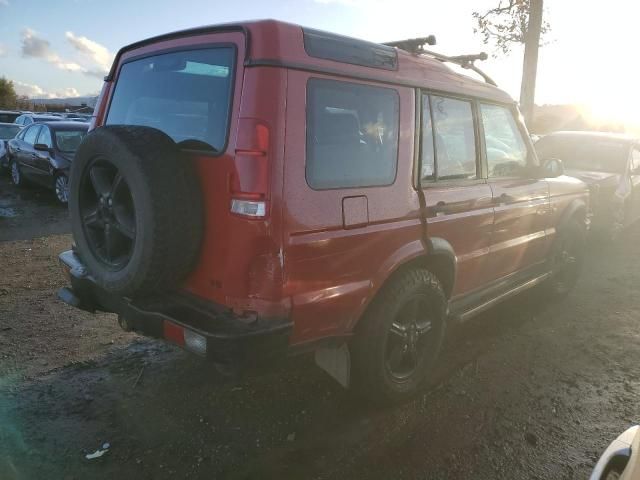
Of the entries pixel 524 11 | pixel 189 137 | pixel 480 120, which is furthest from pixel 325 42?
pixel 524 11

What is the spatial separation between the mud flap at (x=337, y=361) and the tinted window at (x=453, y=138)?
1.23 m

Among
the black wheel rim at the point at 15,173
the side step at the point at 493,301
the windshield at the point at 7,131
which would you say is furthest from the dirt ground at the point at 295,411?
the windshield at the point at 7,131

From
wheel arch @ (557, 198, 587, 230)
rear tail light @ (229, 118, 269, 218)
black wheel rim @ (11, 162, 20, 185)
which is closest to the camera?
rear tail light @ (229, 118, 269, 218)

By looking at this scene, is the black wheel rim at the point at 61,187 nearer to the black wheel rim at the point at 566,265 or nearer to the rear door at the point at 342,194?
the rear door at the point at 342,194

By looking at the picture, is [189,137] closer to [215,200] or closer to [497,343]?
[215,200]

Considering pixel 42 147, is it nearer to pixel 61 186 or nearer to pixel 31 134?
pixel 61 186

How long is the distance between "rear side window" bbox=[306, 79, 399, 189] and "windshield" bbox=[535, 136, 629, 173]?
6.01m

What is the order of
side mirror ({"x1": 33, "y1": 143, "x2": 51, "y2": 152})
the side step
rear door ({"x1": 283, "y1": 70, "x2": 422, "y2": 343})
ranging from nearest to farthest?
1. rear door ({"x1": 283, "y1": 70, "x2": 422, "y2": 343})
2. the side step
3. side mirror ({"x1": 33, "y1": 143, "x2": 51, "y2": 152})

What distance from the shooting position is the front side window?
359cm

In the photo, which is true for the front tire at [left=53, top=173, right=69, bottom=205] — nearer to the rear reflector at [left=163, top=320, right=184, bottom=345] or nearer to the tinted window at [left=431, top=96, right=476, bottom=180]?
the rear reflector at [left=163, top=320, right=184, bottom=345]

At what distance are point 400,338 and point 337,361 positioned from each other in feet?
1.44

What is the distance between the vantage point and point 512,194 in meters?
3.73

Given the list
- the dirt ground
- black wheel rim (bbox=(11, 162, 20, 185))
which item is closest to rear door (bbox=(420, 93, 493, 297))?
the dirt ground

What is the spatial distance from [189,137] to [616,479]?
7.78ft
